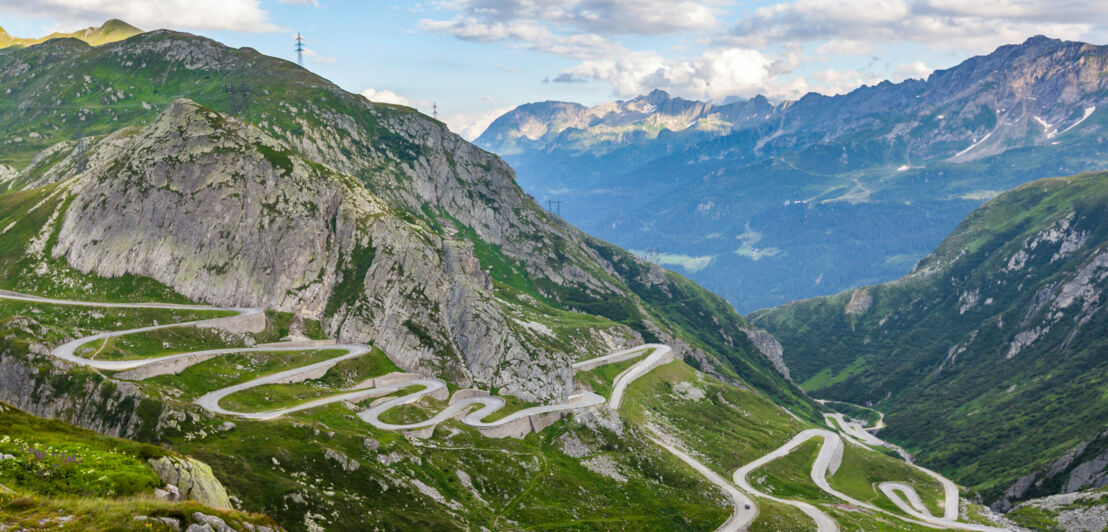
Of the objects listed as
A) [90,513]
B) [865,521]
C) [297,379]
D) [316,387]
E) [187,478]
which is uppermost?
[90,513]

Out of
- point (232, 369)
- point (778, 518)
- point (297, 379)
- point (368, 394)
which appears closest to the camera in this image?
point (232, 369)

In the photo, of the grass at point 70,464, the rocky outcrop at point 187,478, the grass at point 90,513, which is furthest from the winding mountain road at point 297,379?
the grass at point 90,513

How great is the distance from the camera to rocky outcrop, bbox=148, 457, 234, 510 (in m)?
61.0

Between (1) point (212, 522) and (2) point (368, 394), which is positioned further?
(2) point (368, 394)

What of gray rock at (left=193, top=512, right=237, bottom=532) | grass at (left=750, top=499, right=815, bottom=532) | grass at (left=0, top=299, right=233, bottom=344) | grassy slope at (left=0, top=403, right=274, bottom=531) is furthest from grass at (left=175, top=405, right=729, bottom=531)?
grass at (left=0, top=299, right=233, bottom=344)

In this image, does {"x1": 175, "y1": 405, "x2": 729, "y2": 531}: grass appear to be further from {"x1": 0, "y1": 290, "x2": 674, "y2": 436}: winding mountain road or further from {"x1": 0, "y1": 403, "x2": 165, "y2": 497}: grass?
{"x1": 0, "y1": 403, "x2": 165, "y2": 497}: grass

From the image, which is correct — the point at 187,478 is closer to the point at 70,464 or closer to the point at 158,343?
the point at 70,464

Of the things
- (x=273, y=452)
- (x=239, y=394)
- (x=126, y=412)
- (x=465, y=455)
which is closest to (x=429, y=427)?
(x=465, y=455)

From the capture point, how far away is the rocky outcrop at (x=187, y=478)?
61.0 meters

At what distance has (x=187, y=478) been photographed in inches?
2436

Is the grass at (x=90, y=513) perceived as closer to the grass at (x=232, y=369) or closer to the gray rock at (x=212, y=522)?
the gray rock at (x=212, y=522)

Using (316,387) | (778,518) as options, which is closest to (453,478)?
(316,387)

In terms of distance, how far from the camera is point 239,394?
142m

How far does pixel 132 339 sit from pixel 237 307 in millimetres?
35064
